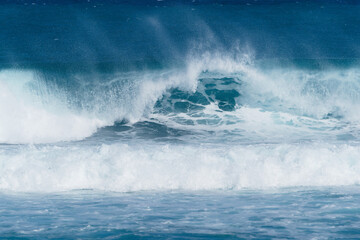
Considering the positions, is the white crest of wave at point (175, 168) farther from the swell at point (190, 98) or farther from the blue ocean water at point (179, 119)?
the swell at point (190, 98)

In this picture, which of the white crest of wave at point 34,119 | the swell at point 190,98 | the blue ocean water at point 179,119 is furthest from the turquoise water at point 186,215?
the swell at point 190,98

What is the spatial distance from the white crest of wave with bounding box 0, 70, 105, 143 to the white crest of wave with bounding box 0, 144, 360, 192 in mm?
2539

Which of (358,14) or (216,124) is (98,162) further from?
(358,14)

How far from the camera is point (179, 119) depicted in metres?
13.7

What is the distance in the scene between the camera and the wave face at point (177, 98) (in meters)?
8.98

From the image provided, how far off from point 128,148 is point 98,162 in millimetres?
945

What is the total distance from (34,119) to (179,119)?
13.7 ft

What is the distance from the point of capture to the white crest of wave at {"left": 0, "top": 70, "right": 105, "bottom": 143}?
12430 mm

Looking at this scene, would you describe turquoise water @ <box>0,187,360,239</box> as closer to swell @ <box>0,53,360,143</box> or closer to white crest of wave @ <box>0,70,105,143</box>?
white crest of wave @ <box>0,70,105,143</box>

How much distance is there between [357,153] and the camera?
9.53 metres

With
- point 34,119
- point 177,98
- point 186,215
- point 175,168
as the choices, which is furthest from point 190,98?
point 186,215

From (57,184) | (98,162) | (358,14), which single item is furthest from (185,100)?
(358,14)

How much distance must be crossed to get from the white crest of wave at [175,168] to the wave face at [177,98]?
0.03m

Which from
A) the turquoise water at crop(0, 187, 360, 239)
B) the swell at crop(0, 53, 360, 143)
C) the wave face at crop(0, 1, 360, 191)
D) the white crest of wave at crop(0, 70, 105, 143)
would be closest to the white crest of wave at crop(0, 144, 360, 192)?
the wave face at crop(0, 1, 360, 191)
